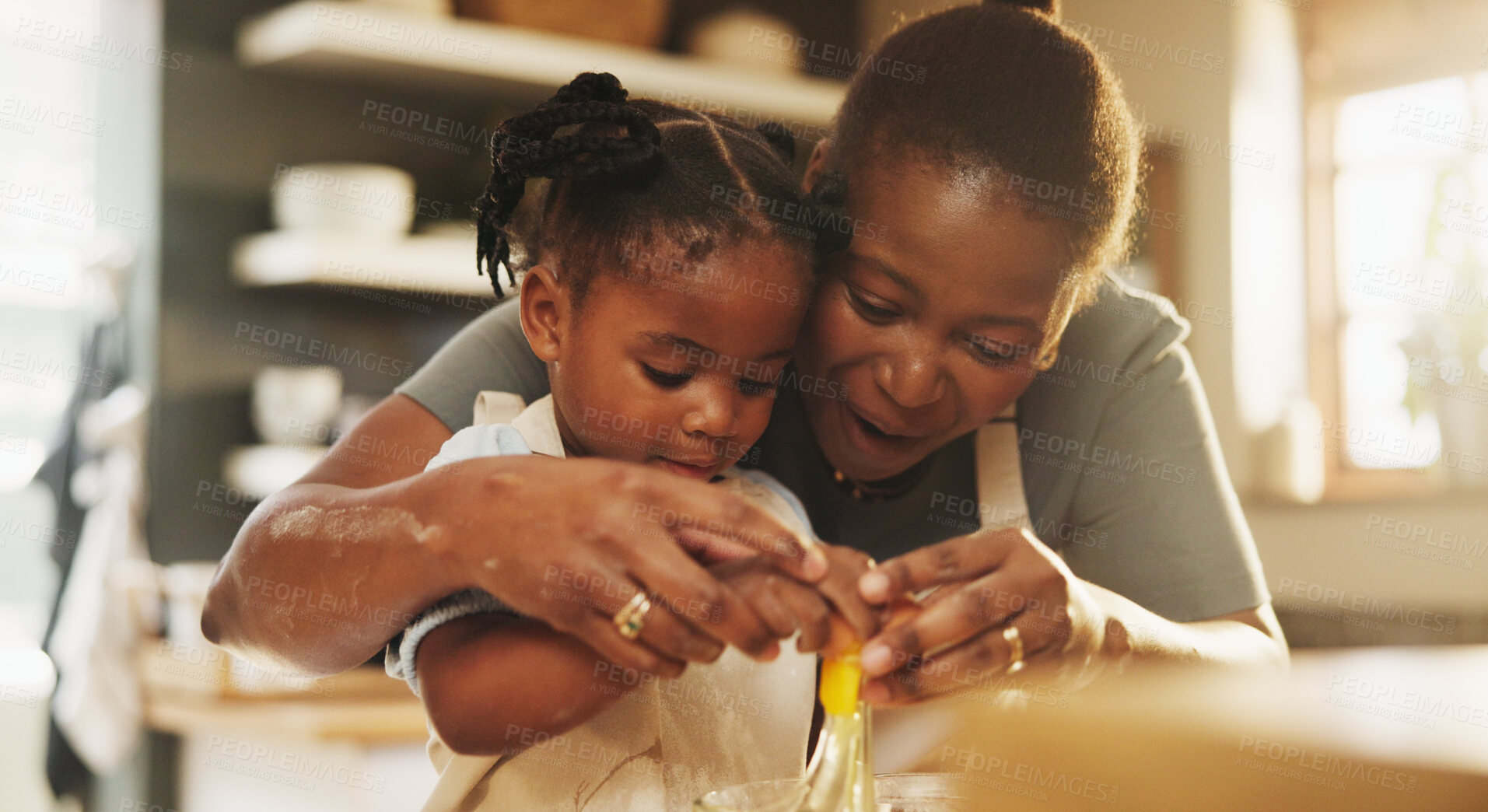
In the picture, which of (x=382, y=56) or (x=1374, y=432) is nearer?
(x=382, y=56)

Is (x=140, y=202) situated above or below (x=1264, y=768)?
below

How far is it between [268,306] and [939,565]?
1.85m

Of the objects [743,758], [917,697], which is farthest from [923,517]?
[917,697]

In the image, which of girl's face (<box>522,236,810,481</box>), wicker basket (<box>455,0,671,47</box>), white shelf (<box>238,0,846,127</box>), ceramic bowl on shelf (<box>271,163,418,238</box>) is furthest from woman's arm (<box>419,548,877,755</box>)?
wicker basket (<box>455,0,671,47</box>)

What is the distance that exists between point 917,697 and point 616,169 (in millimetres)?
407

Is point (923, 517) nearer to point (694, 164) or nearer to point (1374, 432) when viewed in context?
point (694, 164)

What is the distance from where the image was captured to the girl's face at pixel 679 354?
0.78m

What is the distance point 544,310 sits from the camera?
33.8 inches

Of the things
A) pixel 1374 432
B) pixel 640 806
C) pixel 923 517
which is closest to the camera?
pixel 640 806

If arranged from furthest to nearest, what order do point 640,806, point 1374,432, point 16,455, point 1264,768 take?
point 1374,432
point 16,455
point 640,806
point 1264,768

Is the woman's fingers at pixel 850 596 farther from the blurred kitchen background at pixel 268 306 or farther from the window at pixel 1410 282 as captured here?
the window at pixel 1410 282

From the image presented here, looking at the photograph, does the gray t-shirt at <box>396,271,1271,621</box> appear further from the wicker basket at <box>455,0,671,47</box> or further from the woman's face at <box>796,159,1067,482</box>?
the wicker basket at <box>455,0,671,47</box>

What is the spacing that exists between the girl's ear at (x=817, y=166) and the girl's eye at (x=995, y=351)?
188 millimetres

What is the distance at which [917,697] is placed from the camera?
24.0 inches
